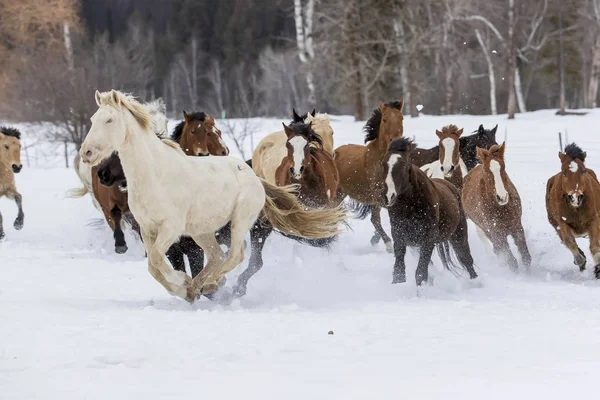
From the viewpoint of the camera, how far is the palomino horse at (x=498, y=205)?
9.12 metres

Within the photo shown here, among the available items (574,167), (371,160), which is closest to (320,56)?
(371,160)

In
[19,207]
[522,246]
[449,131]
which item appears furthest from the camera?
[19,207]

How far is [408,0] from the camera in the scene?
30.3 metres

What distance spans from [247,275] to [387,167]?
61.2 inches

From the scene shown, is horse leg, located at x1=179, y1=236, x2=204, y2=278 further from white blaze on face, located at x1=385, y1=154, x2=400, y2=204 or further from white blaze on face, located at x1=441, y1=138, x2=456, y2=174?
white blaze on face, located at x1=441, y1=138, x2=456, y2=174

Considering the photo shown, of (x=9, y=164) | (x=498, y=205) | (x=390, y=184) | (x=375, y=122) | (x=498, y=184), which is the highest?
(x=375, y=122)

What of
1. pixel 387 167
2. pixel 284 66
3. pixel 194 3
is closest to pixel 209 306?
pixel 387 167

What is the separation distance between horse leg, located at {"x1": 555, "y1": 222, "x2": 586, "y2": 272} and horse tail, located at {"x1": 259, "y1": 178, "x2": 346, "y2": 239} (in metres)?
2.76

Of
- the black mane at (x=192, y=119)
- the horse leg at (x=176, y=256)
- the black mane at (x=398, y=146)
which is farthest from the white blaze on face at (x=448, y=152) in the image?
the horse leg at (x=176, y=256)

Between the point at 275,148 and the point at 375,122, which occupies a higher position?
the point at 375,122

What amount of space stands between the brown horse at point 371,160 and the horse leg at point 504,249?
1726 millimetres

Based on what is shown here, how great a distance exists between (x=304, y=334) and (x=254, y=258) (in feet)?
8.73

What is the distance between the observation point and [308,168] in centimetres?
931

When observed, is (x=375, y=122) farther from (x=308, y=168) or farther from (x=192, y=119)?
(x=192, y=119)
